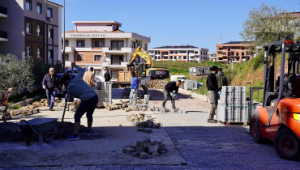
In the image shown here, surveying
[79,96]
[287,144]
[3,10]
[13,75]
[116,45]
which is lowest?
[287,144]

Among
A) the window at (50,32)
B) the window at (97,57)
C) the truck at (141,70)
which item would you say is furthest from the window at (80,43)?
the truck at (141,70)

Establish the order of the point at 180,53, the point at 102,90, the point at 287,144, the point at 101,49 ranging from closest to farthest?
the point at 287,144
the point at 102,90
the point at 101,49
the point at 180,53

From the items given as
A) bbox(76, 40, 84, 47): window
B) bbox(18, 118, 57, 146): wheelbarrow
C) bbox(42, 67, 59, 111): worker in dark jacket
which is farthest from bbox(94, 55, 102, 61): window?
bbox(18, 118, 57, 146): wheelbarrow

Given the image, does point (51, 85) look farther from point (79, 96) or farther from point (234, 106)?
point (234, 106)

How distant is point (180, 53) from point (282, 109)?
136 meters

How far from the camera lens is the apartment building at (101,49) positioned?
62.3 m

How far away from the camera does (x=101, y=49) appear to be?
63.4 meters

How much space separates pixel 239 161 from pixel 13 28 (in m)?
35.9

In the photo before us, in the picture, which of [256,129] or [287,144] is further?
[256,129]

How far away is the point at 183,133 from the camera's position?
10.0 meters

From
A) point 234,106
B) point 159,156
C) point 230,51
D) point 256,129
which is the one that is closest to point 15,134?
point 159,156

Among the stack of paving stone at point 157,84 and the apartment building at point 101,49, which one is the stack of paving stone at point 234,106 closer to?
the stack of paving stone at point 157,84

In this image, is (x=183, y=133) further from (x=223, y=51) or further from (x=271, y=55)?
(x=223, y=51)

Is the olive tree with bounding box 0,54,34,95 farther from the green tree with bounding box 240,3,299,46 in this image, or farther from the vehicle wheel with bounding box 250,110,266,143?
the green tree with bounding box 240,3,299,46
